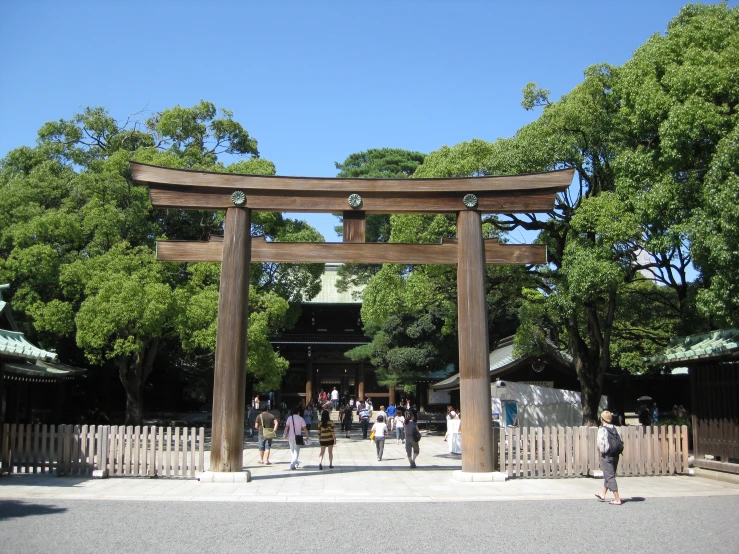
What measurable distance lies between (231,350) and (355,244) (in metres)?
3.19

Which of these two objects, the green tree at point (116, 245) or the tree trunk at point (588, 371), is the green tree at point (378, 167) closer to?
the green tree at point (116, 245)

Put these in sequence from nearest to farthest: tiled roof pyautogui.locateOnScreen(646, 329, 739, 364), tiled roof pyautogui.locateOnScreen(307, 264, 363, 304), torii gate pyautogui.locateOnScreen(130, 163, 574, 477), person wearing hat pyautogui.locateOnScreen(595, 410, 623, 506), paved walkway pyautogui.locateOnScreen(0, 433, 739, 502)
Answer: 1. person wearing hat pyautogui.locateOnScreen(595, 410, 623, 506)
2. paved walkway pyautogui.locateOnScreen(0, 433, 739, 502)
3. torii gate pyautogui.locateOnScreen(130, 163, 574, 477)
4. tiled roof pyautogui.locateOnScreen(646, 329, 739, 364)
5. tiled roof pyautogui.locateOnScreen(307, 264, 363, 304)

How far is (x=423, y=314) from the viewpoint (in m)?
31.5

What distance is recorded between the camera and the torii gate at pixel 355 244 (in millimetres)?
12695

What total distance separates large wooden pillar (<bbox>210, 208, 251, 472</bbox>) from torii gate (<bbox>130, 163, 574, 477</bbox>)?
0.02 metres

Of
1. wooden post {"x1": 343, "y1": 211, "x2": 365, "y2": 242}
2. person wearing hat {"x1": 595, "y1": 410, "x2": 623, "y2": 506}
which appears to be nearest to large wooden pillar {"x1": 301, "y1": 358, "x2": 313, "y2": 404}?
wooden post {"x1": 343, "y1": 211, "x2": 365, "y2": 242}

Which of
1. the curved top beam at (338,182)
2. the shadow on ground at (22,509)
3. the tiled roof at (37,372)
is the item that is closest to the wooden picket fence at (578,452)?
the curved top beam at (338,182)

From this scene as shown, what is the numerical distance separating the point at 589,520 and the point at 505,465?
418 centimetres

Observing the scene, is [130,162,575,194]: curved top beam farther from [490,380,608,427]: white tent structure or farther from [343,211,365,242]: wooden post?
[490,380,608,427]: white tent structure

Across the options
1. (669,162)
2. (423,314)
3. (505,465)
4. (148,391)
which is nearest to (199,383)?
(148,391)

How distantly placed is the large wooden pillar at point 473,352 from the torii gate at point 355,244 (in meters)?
0.02

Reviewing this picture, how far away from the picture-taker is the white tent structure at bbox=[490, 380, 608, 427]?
2183 cm

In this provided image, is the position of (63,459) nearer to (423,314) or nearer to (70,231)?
(70,231)

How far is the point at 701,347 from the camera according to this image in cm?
1372
